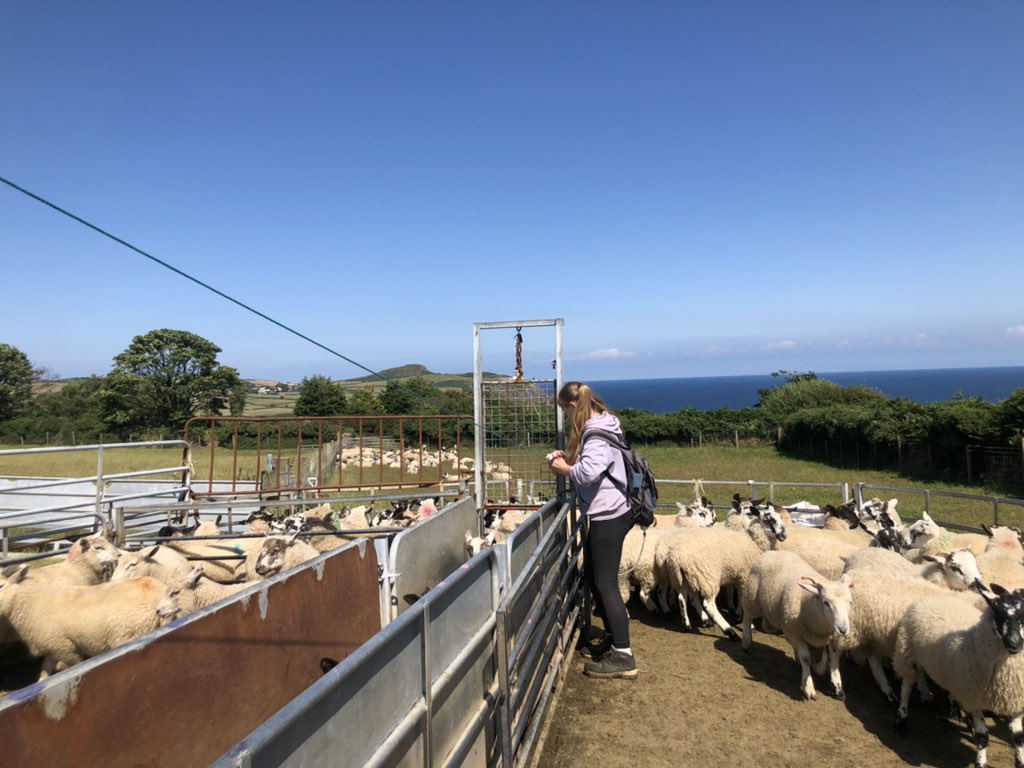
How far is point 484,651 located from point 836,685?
327cm

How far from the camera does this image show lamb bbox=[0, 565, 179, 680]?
471 centimetres

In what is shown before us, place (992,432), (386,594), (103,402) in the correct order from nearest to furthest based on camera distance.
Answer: (386,594) → (992,432) → (103,402)

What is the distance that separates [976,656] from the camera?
398 centimetres

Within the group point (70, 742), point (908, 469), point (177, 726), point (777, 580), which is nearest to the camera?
point (70, 742)

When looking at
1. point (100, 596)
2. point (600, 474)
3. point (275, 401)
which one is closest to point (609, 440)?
point (600, 474)

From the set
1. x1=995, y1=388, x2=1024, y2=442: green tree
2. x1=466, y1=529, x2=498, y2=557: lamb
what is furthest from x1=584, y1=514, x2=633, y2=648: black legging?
x1=995, y1=388, x2=1024, y2=442: green tree

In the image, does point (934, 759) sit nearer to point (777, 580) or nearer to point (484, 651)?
point (777, 580)

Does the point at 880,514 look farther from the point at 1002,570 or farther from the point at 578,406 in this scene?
the point at 578,406

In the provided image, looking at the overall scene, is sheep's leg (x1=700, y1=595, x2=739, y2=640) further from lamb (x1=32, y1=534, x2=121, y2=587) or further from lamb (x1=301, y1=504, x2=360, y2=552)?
lamb (x1=32, y1=534, x2=121, y2=587)

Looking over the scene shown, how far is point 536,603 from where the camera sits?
3.78 m

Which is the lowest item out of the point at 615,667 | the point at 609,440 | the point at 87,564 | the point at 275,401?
the point at 615,667

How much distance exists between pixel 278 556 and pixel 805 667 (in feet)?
15.5

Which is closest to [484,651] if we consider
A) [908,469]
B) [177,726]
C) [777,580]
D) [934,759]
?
[177,726]

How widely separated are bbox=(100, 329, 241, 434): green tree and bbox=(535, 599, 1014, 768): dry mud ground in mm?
38450
